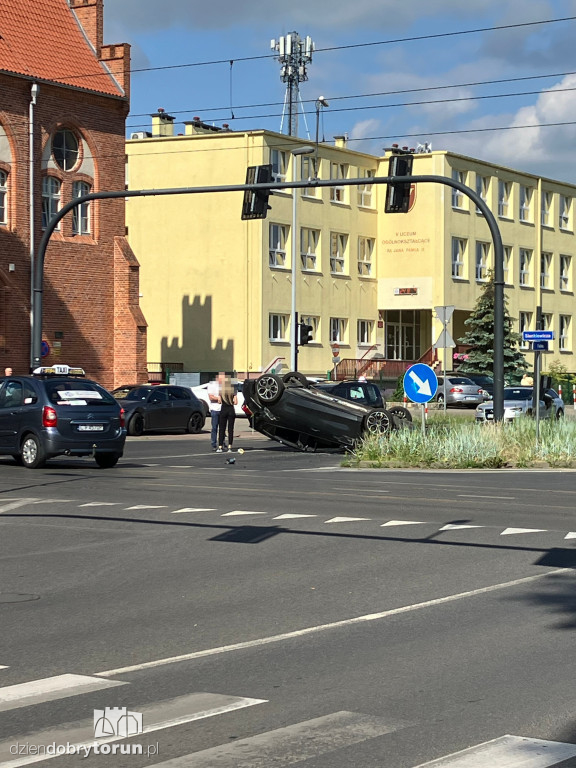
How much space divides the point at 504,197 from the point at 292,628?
6719 cm

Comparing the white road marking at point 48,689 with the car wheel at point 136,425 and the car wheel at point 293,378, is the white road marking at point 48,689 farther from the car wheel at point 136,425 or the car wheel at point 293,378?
the car wheel at point 136,425

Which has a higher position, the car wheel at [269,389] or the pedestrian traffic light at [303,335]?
the pedestrian traffic light at [303,335]

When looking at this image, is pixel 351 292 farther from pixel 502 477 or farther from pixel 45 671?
pixel 45 671

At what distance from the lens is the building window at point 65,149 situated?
46.4m

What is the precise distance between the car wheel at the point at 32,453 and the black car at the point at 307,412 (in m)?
6.51

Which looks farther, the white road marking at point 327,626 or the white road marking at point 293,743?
the white road marking at point 327,626

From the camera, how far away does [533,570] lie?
36.2ft

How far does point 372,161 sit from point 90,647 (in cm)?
6174

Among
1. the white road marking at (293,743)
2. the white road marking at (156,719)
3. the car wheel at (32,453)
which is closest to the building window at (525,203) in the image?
the car wheel at (32,453)

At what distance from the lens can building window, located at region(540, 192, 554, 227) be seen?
76.8 metres

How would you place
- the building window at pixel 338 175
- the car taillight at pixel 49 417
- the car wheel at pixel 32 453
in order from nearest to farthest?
the car taillight at pixel 49 417 < the car wheel at pixel 32 453 < the building window at pixel 338 175

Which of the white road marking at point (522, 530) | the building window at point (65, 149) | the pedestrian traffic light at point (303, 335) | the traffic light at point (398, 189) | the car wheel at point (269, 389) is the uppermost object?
the building window at point (65, 149)

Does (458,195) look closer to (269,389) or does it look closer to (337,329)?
(337,329)

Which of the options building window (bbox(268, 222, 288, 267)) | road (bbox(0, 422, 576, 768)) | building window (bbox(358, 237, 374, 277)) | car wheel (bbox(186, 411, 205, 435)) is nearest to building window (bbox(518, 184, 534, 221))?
building window (bbox(358, 237, 374, 277))
